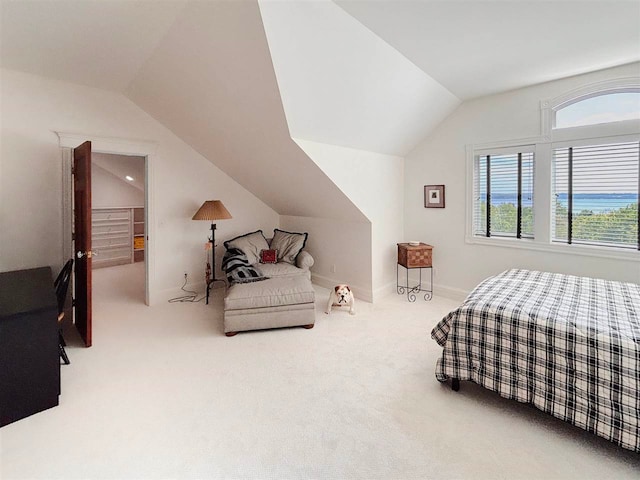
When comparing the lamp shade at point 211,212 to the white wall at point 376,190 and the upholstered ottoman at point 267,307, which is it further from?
the white wall at point 376,190

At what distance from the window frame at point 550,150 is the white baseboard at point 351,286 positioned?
5.21ft

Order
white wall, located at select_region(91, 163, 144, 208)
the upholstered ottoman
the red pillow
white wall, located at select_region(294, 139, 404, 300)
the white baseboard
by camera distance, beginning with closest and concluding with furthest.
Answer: the upholstered ottoman
white wall, located at select_region(294, 139, 404, 300)
the white baseboard
the red pillow
white wall, located at select_region(91, 163, 144, 208)

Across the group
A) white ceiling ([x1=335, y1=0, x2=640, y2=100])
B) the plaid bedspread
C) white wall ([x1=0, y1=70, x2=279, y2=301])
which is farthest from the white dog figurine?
white ceiling ([x1=335, y1=0, x2=640, y2=100])

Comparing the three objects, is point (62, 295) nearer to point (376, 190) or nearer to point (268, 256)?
point (268, 256)

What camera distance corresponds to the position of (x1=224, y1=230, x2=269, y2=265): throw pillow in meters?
4.49

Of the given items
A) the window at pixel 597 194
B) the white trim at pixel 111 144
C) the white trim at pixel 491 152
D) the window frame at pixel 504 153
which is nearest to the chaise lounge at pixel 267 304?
the white trim at pixel 111 144

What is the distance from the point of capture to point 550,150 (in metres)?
3.51

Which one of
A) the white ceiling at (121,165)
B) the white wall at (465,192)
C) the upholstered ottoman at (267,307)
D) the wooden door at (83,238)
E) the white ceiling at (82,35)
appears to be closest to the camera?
the white ceiling at (82,35)

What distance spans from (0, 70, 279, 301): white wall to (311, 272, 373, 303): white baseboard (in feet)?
5.87

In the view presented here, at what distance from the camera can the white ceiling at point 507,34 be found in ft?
7.24

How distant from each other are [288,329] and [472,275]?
2.53 m

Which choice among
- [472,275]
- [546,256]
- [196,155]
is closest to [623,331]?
[546,256]

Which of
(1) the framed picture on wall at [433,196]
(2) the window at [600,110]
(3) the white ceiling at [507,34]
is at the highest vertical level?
(3) the white ceiling at [507,34]

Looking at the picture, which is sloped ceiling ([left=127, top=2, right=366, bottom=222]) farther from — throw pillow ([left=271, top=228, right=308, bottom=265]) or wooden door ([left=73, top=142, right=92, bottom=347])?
wooden door ([left=73, top=142, right=92, bottom=347])
